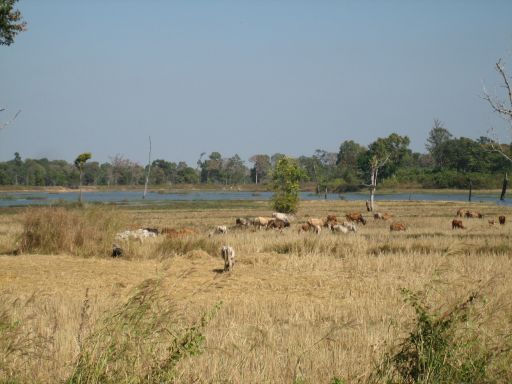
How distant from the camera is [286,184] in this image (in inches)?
1668

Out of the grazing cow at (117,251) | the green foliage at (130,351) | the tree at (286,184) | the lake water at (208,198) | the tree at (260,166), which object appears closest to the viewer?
the green foliage at (130,351)

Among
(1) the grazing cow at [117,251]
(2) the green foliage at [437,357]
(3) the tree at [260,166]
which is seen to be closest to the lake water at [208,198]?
(1) the grazing cow at [117,251]

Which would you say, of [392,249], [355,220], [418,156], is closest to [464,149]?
[418,156]

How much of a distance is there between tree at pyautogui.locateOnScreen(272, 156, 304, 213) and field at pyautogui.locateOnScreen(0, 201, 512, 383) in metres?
21.9

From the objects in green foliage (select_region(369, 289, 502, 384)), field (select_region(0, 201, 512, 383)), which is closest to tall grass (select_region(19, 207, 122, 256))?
field (select_region(0, 201, 512, 383))

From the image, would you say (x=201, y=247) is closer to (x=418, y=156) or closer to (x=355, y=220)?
(x=355, y=220)

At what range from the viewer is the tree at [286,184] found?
1647 inches

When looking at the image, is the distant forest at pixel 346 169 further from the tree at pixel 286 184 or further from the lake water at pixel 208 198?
the tree at pixel 286 184

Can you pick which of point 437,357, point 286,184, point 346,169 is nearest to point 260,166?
point 346,169

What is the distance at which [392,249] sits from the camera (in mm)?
17938

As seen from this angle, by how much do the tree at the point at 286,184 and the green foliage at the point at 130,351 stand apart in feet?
121

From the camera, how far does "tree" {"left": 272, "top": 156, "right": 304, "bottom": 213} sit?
41844 mm

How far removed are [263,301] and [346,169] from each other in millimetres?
118264

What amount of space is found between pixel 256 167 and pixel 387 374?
582ft
